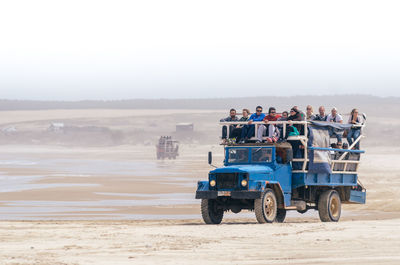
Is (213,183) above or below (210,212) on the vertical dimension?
above

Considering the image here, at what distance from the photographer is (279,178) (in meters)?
20.1

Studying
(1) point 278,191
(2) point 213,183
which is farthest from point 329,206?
(2) point 213,183

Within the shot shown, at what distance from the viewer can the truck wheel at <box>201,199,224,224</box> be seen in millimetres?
20250

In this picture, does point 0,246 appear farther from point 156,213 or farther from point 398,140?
point 398,140

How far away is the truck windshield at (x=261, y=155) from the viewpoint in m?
20.1

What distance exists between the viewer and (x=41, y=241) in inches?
607

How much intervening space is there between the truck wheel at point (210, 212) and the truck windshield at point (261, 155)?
1455 mm

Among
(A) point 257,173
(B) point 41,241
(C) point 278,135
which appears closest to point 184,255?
(B) point 41,241

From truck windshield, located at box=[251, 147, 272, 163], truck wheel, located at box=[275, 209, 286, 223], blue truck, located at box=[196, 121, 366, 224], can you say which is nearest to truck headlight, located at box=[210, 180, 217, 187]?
blue truck, located at box=[196, 121, 366, 224]

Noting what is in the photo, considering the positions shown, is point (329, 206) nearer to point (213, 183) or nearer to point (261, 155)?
point (261, 155)

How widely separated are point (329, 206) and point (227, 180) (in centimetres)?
318

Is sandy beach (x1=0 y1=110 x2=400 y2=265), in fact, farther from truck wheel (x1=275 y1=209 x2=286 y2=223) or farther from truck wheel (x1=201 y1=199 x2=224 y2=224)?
truck wheel (x1=275 y1=209 x2=286 y2=223)

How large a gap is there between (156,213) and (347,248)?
12.0 meters

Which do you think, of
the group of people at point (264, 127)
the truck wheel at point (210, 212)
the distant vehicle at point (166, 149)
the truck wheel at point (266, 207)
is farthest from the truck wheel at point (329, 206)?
the distant vehicle at point (166, 149)
